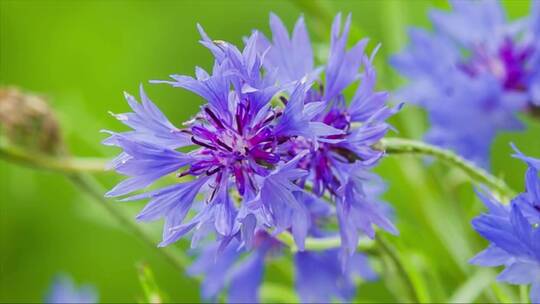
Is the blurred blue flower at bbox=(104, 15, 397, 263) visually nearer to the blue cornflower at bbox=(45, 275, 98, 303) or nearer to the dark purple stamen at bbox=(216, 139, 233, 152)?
the dark purple stamen at bbox=(216, 139, 233, 152)

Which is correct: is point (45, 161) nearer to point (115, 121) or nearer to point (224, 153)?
point (224, 153)

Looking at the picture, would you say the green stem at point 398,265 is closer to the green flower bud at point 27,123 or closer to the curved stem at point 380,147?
the curved stem at point 380,147

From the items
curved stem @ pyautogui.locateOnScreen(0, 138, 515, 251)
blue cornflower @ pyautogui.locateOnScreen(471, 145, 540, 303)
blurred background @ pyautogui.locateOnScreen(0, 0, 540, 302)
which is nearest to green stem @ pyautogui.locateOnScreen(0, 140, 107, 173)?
curved stem @ pyautogui.locateOnScreen(0, 138, 515, 251)

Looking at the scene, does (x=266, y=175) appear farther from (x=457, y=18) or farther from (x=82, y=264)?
(x=82, y=264)

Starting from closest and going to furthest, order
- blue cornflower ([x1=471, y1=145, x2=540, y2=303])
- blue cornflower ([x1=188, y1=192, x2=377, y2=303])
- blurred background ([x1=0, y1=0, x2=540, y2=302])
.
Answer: blue cornflower ([x1=471, y1=145, x2=540, y2=303])
blue cornflower ([x1=188, y1=192, x2=377, y2=303])
blurred background ([x1=0, y1=0, x2=540, y2=302])

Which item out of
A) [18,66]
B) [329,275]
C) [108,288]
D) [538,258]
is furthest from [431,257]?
[18,66]

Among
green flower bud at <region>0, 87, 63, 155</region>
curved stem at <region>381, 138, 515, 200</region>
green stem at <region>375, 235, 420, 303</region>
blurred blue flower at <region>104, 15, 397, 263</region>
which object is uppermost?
green flower bud at <region>0, 87, 63, 155</region>
